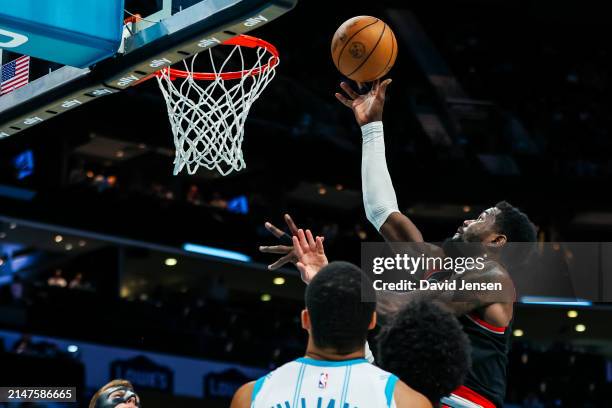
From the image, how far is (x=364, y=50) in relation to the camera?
425 cm

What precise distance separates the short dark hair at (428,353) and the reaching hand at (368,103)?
3.83 ft

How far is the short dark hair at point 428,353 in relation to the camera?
2680mm

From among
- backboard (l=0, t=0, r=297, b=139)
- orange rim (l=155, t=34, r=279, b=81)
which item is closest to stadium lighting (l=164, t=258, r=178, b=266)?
orange rim (l=155, t=34, r=279, b=81)

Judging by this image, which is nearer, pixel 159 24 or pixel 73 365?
pixel 159 24

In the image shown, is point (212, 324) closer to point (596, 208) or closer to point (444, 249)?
point (596, 208)

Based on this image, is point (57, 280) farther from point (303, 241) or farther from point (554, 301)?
point (303, 241)

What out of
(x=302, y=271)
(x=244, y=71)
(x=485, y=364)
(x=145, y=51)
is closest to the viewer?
(x=302, y=271)

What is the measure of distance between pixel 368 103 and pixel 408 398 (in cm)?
157

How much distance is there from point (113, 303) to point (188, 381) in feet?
6.10

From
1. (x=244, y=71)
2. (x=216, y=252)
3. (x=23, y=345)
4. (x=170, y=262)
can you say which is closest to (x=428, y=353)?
(x=244, y=71)

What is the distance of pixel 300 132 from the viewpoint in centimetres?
1571

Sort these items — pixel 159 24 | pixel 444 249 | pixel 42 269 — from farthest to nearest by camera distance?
pixel 42 269
pixel 159 24
pixel 444 249

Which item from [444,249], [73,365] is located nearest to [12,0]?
[444,249]

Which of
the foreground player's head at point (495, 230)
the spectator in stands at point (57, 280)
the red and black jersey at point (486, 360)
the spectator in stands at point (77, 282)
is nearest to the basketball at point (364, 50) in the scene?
the foreground player's head at point (495, 230)
